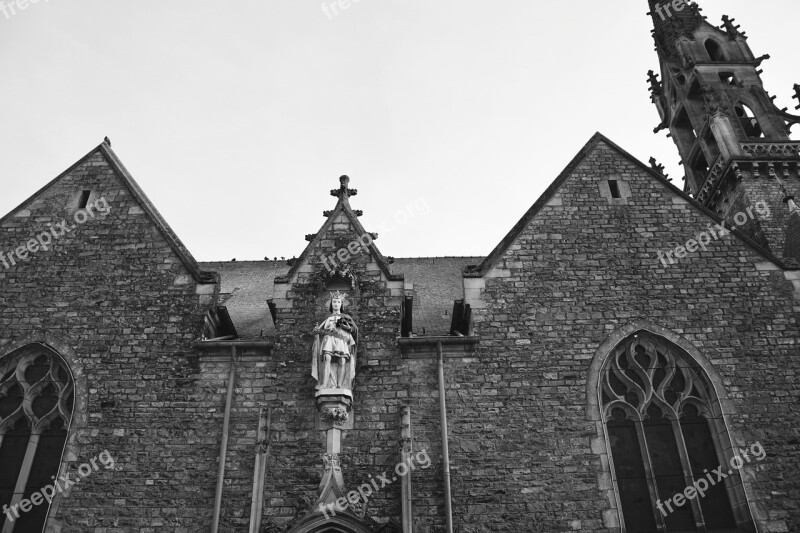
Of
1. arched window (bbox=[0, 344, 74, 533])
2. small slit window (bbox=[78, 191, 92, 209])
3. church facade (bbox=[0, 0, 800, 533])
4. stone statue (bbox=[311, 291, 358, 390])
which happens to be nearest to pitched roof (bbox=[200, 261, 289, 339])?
church facade (bbox=[0, 0, 800, 533])

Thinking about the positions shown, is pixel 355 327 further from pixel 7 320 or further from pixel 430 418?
pixel 7 320

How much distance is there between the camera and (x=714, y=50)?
76.3ft

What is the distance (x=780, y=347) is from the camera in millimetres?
11289

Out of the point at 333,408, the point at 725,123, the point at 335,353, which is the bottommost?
the point at 333,408

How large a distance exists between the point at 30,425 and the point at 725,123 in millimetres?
18678

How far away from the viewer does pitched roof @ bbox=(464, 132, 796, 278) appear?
12.1 m

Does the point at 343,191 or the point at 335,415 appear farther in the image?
the point at 343,191

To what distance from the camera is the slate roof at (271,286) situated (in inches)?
531

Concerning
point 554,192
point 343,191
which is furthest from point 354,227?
point 554,192

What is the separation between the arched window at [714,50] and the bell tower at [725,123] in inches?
1.3

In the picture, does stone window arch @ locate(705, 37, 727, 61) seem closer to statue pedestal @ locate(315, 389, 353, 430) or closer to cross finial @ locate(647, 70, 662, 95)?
cross finial @ locate(647, 70, 662, 95)

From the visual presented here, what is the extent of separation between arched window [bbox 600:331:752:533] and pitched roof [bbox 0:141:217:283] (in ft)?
23.7

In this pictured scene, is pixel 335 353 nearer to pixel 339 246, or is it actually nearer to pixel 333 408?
pixel 333 408

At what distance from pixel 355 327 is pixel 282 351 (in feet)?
4.17
